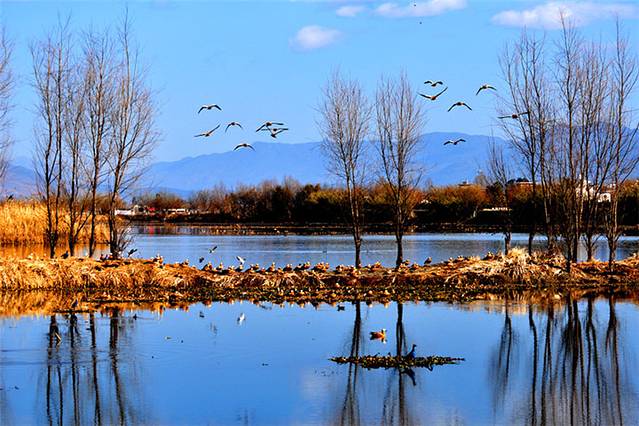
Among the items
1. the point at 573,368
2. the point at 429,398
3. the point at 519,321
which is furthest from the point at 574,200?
the point at 429,398

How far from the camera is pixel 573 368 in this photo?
40.6 ft

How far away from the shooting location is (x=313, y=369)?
40.4 feet

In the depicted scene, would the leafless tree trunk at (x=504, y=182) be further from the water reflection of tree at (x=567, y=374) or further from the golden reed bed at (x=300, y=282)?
the water reflection of tree at (x=567, y=374)

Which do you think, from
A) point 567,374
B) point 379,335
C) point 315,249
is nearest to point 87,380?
point 379,335

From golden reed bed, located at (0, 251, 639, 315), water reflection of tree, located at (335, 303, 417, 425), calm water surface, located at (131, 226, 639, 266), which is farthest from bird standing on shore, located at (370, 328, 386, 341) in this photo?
calm water surface, located at (131, 226, 639, 266)

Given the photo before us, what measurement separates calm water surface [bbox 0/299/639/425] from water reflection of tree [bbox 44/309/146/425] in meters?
0.03

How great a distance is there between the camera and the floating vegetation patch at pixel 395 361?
40.6ft

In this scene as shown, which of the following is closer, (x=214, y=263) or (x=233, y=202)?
(x=214, y=263)

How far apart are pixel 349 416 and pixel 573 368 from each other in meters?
4.07

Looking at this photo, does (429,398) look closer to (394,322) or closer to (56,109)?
(394,322)

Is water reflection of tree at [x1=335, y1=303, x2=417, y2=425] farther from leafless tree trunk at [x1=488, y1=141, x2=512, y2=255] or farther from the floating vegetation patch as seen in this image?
leafless tree trunk at [x1=488, y1=141, x2=512, y2=255]

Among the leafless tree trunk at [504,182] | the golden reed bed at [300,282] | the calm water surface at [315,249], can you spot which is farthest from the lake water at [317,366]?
the calm water surface at [315,249]

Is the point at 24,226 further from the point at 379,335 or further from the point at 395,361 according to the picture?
the point at 395,361

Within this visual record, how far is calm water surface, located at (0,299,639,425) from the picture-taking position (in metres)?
10.0
